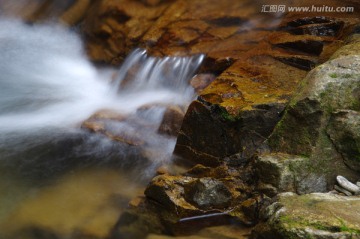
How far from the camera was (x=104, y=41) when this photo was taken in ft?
35.0

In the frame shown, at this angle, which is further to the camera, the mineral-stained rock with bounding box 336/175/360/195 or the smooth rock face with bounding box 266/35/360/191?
the smooth rock face with bounding box 266/35/360/191

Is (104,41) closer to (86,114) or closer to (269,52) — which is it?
(86,114)

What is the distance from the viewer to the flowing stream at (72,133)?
15.8ft

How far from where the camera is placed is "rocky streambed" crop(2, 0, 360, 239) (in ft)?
12.0

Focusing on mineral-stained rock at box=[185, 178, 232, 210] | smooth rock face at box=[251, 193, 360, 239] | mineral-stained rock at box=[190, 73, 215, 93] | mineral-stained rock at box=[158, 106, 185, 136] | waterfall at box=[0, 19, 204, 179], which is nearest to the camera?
smooth rock face at box=[251, 193, 360, 239]

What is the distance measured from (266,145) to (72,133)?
13.4 ft

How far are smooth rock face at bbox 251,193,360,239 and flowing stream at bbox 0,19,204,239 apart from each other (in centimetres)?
209

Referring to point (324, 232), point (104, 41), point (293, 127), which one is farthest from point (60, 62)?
point (324, 232)

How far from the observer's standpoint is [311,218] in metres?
3.14

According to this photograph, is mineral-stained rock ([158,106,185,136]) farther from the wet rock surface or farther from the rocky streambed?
the wet rock surface

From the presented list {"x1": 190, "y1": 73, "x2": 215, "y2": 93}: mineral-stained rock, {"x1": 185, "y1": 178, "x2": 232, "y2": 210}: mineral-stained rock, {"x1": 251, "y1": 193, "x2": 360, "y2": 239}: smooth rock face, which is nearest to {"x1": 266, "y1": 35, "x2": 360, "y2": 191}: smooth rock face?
{"x1": 251, "y1": 193, "x2": 360, "y2": 239}: smooth rock face

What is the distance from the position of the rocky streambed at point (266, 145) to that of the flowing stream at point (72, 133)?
31 cm

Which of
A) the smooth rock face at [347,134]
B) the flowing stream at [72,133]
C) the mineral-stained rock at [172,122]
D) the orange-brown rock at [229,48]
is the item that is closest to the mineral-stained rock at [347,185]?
the smooth rock face at [347,134]

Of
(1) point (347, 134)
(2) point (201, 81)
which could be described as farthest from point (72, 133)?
(1) point (347, 134)
